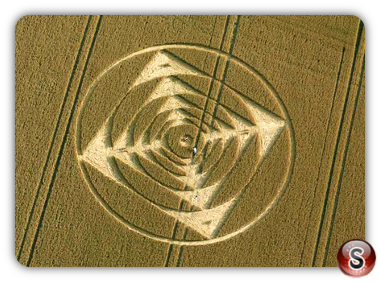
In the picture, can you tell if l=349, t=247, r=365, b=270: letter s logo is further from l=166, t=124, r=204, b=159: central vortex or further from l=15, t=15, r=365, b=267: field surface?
l=166, t=124, r=204, b=159: central vortex

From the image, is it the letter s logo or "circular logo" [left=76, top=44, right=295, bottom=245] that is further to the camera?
"circular logo" [left=76, top=44, right=295, bottom=245]

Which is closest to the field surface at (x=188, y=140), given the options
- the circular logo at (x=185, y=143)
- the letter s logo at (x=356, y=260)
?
the circular logo at (x=185, y=143)

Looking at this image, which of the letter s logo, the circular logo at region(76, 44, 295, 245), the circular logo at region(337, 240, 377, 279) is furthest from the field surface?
the letter s logo

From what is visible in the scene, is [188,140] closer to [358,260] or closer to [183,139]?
[183,139]

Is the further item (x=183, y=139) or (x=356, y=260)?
(x=183, y=139)

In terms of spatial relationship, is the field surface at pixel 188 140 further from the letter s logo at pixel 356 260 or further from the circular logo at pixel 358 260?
the letter s logo at pixel 356 260

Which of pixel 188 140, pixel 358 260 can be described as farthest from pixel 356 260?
pixel 188 140
